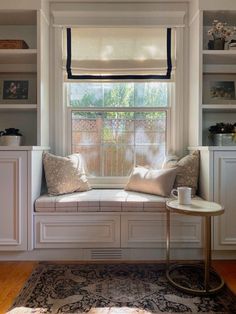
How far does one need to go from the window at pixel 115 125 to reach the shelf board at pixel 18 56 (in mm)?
466

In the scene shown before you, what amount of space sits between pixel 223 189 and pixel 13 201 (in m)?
1.76

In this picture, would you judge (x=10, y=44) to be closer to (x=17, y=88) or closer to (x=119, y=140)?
(x=17, y=88)

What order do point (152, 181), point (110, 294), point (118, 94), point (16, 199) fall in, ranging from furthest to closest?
point (118, 94), point (152, 181), point (16, 199), point (110, 294)

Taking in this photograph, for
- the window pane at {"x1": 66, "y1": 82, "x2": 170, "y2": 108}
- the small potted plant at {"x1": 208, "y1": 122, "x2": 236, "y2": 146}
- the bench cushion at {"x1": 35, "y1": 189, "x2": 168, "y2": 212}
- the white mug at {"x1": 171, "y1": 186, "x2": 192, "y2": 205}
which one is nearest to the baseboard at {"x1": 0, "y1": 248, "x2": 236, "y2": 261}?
the bench cushion at {"x1": 35, "y1": 189, "x2": 168, "y2": 212}

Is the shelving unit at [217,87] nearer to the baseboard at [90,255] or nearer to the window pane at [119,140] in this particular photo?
the window pane at [119,140]

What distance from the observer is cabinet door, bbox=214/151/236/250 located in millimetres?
2363

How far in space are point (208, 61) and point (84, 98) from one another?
132cm

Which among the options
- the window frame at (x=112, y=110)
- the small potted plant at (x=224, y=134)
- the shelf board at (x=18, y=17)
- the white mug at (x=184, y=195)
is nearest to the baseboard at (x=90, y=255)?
the white mug at (x=184, y=195)

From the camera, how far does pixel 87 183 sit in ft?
9.05

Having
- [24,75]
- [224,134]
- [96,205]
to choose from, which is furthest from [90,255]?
[24,75]

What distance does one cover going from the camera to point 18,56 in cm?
268

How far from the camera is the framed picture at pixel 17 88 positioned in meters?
2.90

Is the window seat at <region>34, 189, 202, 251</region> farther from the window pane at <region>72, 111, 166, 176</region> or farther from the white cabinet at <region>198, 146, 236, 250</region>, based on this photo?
the window pane at <region>72, 111, 166, 176</region>

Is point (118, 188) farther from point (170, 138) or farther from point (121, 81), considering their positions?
point (121, 81)
